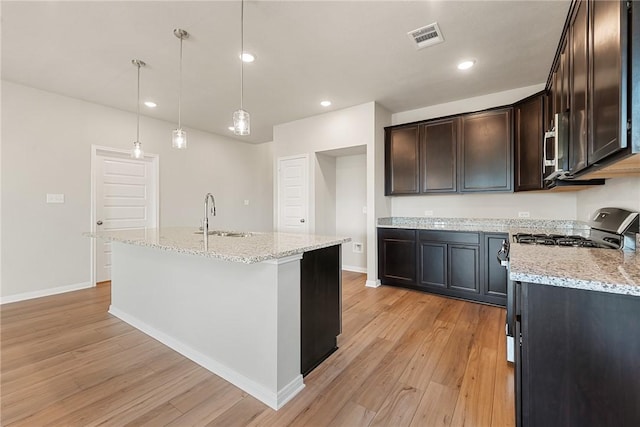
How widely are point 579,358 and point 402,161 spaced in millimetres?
3459

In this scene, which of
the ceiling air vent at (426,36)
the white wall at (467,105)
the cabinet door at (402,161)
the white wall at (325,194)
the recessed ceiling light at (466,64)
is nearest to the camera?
the ceiling air vent at (426,36)

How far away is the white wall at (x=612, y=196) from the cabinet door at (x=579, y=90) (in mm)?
342

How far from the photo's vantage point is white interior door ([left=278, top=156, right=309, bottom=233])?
189 inches

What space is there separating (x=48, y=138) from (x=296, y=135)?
341cm

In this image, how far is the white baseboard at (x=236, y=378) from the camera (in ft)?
5.44

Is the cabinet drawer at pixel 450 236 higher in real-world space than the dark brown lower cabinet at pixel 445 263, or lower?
higher

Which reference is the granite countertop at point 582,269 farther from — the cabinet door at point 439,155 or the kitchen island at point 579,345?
the cabinet door at point 439,155

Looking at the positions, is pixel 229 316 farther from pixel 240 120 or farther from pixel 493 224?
pixel 493 224

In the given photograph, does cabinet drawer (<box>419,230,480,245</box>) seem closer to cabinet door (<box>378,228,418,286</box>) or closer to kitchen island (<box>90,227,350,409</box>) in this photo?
cabinet door (<box>378,228,418,286</box>)

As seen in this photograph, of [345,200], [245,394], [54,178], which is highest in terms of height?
[54,178]

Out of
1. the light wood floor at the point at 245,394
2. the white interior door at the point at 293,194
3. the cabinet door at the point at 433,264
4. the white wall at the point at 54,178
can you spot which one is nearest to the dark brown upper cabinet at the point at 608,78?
the light wood floor at the point at 245,394

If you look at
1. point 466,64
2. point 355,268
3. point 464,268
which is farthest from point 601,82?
point 355,268

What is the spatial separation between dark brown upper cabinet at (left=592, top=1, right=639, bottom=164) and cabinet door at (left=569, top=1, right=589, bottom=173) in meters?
0.12

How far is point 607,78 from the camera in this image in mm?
1123
